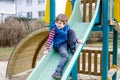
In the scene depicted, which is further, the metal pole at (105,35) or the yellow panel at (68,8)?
the yellow panel at (68,8)

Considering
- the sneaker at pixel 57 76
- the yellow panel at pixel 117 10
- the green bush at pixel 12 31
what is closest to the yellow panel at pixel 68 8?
the yellow panel at pixel 117 10

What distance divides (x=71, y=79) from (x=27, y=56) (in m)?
2.05

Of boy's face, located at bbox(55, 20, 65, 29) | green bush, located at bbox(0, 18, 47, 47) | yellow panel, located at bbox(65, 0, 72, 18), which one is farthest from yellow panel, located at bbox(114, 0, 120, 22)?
green bush, located at bbox(0, 18, 47, 47)

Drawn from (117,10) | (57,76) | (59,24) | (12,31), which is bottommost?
(12,31)

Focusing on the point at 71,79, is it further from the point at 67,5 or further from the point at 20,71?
the point at 20,71

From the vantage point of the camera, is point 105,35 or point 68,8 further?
point 68,8

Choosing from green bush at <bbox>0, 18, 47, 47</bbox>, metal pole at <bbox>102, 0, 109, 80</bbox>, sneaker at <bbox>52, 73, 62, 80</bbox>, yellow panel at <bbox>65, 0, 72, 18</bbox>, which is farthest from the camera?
green bush at <bbox>0, 18, 47, 47</bbox>

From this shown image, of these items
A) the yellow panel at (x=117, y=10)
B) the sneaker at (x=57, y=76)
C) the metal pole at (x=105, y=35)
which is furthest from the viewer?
the yellow panel at (x=117, y=10)

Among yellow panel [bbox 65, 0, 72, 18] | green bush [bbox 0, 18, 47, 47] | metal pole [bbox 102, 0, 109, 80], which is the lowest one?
green bush [bbox 0, 18, 47, 47]

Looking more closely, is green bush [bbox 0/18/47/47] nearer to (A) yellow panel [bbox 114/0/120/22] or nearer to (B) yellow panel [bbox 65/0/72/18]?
(B) yellow panel [bbox 65/0/72/18]

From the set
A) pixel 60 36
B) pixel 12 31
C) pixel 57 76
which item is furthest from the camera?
pixel 12 31

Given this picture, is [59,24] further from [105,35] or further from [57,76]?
[105,35]

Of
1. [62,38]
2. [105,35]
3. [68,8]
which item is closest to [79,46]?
[62,38]

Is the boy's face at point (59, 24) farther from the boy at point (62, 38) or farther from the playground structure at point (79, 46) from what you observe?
the playground structure at point (79, 46)
